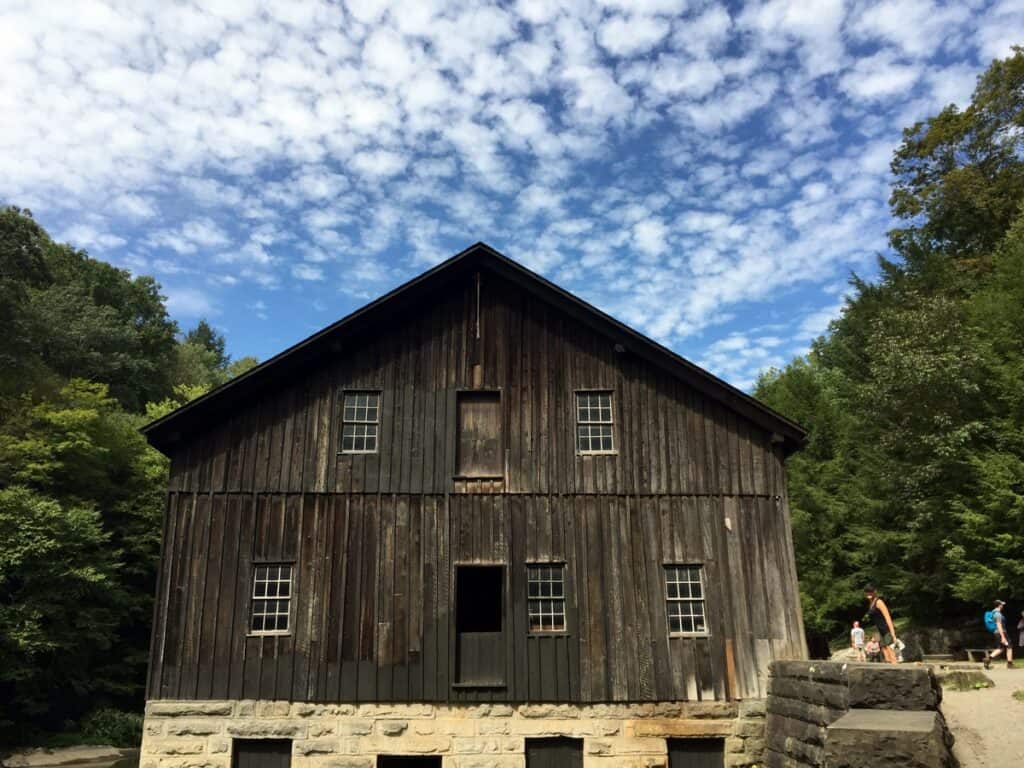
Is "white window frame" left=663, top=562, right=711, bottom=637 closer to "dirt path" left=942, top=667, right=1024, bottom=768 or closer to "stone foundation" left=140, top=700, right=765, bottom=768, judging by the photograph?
"stone foundation" left=140, top=700, right=765, bottom=768

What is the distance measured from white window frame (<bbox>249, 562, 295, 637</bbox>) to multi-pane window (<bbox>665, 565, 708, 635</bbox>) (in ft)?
22.5

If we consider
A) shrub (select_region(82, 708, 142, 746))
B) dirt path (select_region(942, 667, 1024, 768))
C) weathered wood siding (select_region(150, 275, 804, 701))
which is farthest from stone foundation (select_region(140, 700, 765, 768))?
shrub (select_region(82, 708, 142, 746))

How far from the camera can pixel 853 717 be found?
6.84 metres

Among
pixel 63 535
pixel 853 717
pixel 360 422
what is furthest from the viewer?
pixel 63 535

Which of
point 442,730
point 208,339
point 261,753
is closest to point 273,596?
point 261,753

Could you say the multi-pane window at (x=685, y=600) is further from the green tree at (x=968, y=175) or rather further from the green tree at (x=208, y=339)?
the green tree at (x=208, y=339)

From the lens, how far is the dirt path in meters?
9.90

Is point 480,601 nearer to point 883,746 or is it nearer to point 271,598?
point 271,598

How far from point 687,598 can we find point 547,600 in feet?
8.45

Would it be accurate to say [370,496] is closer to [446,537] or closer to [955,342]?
[446,537]

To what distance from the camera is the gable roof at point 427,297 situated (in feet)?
45.1

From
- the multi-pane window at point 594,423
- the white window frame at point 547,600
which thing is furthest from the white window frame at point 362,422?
the multi-pane window at point 594,423

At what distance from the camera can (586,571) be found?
1348 cm

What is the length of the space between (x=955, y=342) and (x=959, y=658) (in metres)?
11.0
